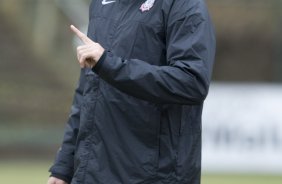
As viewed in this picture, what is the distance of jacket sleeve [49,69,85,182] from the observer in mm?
4363

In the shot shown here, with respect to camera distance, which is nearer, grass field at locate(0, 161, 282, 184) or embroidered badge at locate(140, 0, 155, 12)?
embroidered badge at locate(140, 0, 155, 12)

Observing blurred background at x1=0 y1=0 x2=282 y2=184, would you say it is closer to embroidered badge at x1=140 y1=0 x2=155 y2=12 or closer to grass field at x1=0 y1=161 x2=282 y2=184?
grass field at x1=0 y1=161 x2=282 y2=184

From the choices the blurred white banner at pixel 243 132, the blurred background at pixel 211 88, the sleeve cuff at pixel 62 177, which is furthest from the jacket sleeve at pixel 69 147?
the blurred white banner at pixel 243 132

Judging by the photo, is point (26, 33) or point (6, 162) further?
point (26, 33)

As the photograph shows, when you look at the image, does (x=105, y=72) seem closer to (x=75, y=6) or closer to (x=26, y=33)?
(x=75, y=6)

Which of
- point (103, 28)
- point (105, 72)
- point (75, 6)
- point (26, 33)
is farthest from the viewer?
point (26, 33)

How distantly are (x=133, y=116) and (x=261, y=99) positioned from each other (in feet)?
32.0

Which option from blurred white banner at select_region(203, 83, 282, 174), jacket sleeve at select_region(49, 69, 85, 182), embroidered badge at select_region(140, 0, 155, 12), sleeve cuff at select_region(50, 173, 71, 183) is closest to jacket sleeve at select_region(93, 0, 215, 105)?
embroidered badge at select_region(140, 0, 155, 12)

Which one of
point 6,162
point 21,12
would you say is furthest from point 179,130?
point 21,12

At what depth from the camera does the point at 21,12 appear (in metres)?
17.0

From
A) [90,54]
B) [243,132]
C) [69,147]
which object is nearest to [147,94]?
[90,54]

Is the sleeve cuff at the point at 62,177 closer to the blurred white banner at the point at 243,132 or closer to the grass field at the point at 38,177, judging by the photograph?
the grass field at the point at 38,177

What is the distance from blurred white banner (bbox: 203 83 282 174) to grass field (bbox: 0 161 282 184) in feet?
1.85

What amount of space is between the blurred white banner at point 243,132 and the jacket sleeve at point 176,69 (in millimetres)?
9245
